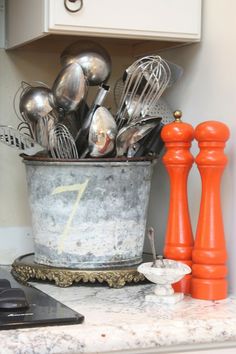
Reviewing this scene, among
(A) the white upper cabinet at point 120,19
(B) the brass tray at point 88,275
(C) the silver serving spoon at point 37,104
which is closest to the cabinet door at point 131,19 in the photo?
(A) the white upper cabinet at point 120,19

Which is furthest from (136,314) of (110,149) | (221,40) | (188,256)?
(221,40)

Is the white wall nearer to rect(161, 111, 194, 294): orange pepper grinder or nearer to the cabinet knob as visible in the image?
rect(161, 111, 194, 294): orange pepper grinder

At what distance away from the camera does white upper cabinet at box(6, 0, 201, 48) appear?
1091mm

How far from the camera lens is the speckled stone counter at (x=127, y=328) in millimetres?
847

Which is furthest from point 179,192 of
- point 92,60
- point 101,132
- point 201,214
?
point 92,60

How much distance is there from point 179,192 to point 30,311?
0.33 m

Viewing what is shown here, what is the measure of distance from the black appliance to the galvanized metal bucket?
0.14 m

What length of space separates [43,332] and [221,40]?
0.58 m

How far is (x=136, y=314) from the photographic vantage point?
0.95 m

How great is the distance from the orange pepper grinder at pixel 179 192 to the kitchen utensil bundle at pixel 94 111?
0.06 m

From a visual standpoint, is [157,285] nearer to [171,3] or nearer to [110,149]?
[110,149]

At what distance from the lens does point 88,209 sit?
1.12 metres

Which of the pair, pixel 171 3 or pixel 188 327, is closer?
pixel 188 327

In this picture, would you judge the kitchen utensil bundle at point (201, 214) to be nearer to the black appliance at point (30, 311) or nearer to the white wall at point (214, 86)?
the white wall at point (214, 86)
